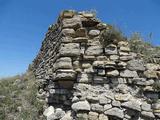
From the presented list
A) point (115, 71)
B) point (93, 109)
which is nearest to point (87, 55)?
point (115, 71)

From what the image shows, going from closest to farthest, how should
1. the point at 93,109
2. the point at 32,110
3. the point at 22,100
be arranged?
the point at 93,109, the point at 32,110, the point at 22,100

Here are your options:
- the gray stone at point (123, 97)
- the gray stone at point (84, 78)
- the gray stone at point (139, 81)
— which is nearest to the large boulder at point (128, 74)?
the gray stone at point (139, 81)

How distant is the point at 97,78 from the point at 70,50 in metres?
0.96

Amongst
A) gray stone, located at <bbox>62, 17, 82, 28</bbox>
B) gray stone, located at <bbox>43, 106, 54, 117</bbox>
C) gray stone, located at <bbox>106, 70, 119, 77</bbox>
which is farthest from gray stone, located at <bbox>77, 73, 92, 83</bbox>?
gray stone, located at <bbox>62, 17, 82, 28</bbox>

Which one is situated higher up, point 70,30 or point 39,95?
point 70,30

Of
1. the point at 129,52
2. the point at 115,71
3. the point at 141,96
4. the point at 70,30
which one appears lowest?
the point at 141,96

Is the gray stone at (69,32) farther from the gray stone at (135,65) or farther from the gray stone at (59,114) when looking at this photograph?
the gray stone at (59,114)

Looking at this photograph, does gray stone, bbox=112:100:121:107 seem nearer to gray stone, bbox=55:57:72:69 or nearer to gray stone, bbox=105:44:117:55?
gray stone, bbox=105:44:117:55

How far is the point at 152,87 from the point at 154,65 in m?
0.59

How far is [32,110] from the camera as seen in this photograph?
8.81 metres

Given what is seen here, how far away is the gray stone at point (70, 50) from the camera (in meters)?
7.81

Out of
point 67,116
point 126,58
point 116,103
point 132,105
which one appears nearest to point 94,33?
point 126,58

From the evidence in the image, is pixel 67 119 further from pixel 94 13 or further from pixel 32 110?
pixel 94 13

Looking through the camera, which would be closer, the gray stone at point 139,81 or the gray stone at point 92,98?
the gray stone at point 92,98
